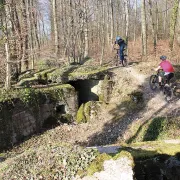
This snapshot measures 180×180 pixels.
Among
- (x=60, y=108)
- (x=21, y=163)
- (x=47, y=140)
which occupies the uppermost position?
(x=21, y=163)

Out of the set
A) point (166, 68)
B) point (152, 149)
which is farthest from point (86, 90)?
point (152, 149)

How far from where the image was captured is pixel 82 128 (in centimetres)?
1229

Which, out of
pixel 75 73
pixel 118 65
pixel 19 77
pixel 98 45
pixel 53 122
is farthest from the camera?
pixel 98 45

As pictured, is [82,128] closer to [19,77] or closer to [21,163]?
[19,77]

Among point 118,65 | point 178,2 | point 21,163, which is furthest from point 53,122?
point 178,2

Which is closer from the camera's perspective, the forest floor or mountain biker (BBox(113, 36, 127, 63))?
the forest floor

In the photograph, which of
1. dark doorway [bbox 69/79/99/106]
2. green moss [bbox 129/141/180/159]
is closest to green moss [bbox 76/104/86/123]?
dark doorway [bbox 69/79/99/106]

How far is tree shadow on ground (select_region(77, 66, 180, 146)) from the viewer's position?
10977 millimetres

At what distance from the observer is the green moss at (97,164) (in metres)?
4.21

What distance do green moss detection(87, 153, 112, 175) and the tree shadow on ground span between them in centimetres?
615

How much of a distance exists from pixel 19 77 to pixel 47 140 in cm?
547

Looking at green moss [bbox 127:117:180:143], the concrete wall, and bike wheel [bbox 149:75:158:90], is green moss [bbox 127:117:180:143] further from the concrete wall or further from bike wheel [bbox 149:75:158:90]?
the concrete wall

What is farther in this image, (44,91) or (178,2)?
(178,2)

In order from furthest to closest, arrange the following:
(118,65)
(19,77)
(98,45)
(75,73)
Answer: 1. (98,45)
2. (118,65)
3. (19,77)
4. (75,73)
